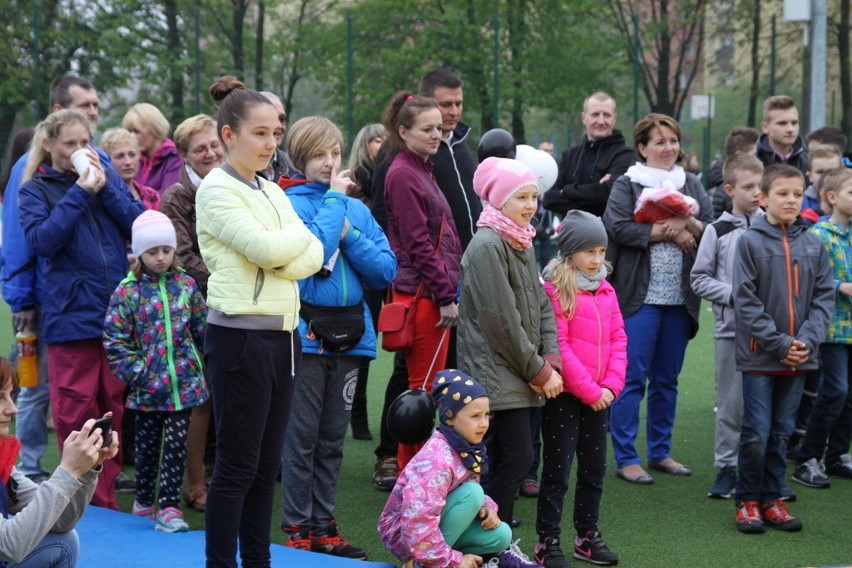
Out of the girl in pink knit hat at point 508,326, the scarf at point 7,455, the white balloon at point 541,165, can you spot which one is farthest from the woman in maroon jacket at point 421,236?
the scarf at point 7,455

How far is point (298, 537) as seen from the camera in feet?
16.0

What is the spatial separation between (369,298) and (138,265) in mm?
2044

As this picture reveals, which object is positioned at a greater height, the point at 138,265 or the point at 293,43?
the point at 293,43

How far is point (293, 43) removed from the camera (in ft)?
66.9

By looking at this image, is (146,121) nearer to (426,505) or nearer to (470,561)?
(426,505)

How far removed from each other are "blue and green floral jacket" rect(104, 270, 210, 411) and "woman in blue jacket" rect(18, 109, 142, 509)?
0.56 ft

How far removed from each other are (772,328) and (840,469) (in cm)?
152

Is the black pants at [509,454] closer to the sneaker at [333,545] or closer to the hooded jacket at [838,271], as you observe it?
the sneaker at [333,545]

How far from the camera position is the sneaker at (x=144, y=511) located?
5.36 m

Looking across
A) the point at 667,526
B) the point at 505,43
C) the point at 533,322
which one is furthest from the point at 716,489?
the point at 505,43

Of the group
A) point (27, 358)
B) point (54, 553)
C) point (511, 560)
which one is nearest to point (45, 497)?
point (54, 553)

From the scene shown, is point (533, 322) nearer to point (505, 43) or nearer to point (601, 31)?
point (505, 43)

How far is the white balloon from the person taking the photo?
21.5 feet

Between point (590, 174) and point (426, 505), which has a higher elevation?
point (590, 174)
